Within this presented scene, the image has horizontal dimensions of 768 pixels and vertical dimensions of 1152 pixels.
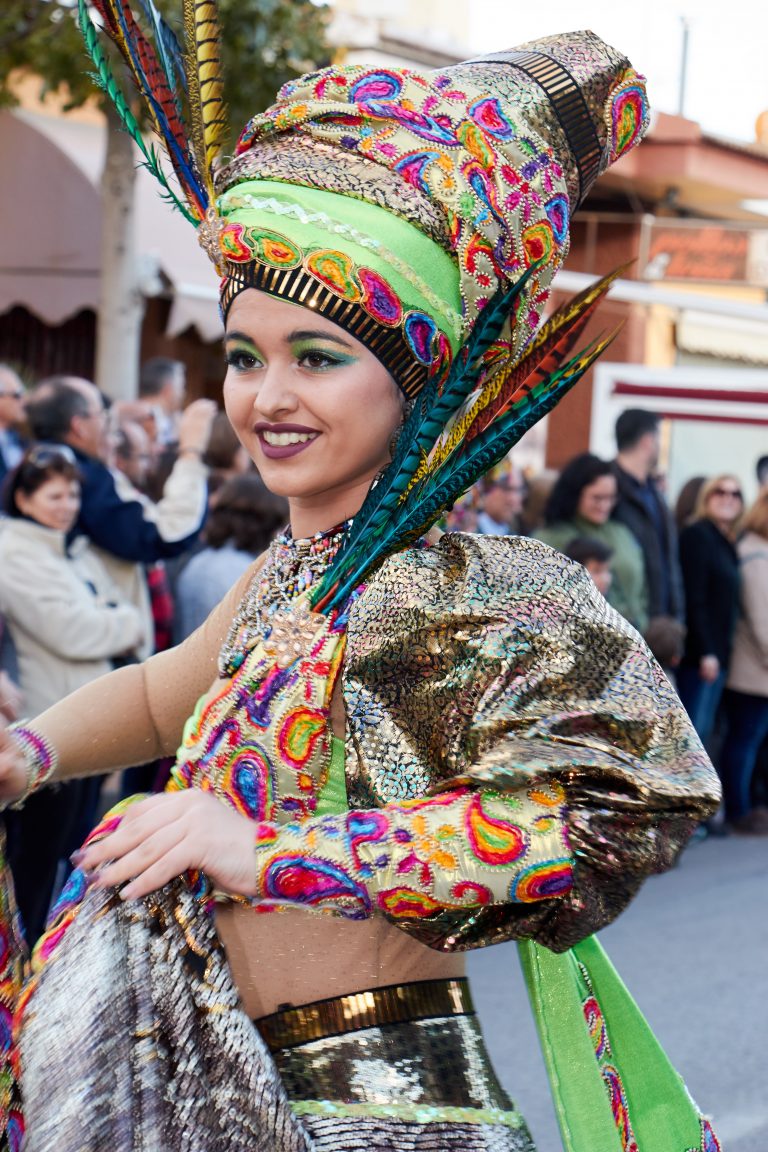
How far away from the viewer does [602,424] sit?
10055 millimetres

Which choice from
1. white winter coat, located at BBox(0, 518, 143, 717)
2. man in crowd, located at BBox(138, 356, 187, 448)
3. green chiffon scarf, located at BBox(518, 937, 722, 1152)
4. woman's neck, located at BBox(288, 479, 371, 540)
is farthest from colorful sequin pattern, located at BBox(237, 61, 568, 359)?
man in crowd, located at BBox(138, 356, 187, 448)

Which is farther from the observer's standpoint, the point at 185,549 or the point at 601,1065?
the point at 185,549

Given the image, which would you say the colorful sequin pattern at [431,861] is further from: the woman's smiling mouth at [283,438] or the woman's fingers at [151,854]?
the woman's smiling mouth at [283,438]

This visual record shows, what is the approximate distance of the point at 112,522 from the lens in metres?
5.36

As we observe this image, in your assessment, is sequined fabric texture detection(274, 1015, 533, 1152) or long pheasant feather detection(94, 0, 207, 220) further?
long pheasant feather detection(94, 0, 207, 220)

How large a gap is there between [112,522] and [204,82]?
3597mm

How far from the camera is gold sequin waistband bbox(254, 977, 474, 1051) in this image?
167 cm

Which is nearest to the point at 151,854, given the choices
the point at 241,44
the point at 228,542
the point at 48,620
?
the point at 48,620

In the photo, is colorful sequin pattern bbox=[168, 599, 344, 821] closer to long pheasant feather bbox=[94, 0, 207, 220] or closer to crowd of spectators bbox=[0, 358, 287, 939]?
long pheasant feather bbox=[94, 0, 207, 220]

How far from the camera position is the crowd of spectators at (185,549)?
4.99 metres

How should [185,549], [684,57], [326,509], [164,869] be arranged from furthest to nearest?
1. [684,57]
2. [185,549]
3. [326,509]
4. [164,869]

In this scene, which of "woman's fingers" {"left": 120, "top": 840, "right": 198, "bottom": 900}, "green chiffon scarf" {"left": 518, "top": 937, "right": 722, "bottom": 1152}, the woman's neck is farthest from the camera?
the woman's neck

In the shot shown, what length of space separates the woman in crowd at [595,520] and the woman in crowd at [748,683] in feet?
3.93

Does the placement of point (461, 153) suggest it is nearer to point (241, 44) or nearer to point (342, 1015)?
point (342, 1015)
